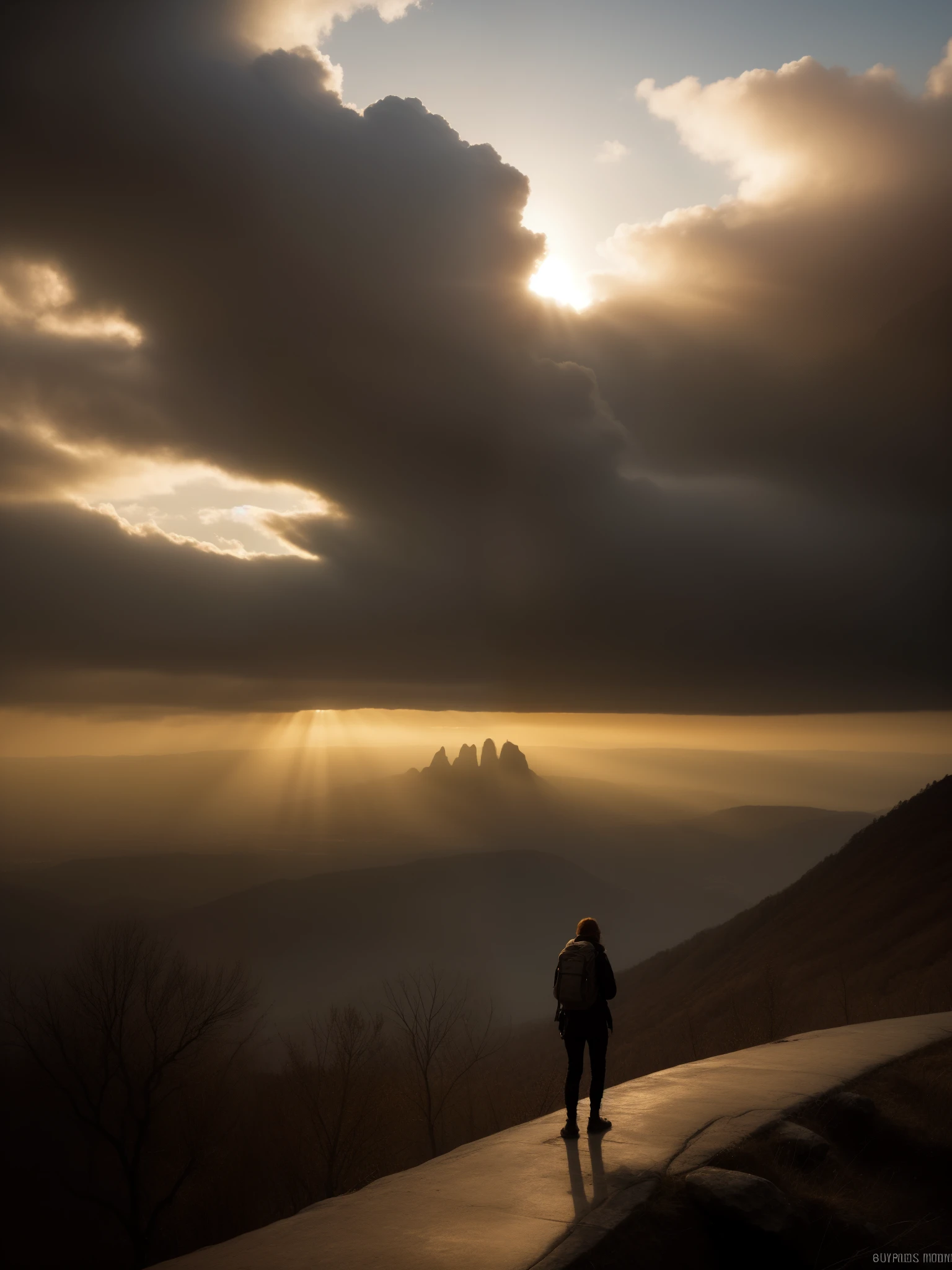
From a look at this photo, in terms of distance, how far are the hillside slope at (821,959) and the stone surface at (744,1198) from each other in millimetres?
36849

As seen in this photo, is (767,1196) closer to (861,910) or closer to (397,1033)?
(861,910)

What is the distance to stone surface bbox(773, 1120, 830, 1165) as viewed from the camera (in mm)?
9930

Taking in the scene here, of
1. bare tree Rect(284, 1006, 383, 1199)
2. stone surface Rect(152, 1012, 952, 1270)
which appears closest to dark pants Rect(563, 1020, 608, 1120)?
stone surface Rect(152, 1012, 952, 1270)

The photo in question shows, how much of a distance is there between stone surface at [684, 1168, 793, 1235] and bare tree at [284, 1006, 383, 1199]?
31181 mm

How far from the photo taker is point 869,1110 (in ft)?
37.6

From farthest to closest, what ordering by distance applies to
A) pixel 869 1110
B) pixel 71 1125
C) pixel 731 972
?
pixel 731 972 → pixel 71 1125 → pixel 869 1110

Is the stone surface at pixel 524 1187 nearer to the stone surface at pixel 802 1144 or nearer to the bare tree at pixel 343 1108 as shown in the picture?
the stone surface at pixel 802 1144

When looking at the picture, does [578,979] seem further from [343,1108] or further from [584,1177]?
[343,1108]

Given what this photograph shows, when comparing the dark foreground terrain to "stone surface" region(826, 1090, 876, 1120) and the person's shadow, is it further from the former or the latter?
the person's shadow

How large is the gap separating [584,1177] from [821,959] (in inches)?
2756

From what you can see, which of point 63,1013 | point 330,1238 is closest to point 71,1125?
point 63,1013

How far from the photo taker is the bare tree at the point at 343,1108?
119ft

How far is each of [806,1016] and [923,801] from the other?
55.8 metres

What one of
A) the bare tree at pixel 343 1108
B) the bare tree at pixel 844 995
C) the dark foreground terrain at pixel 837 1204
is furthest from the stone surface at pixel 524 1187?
the bare tree at pixel 844 995
